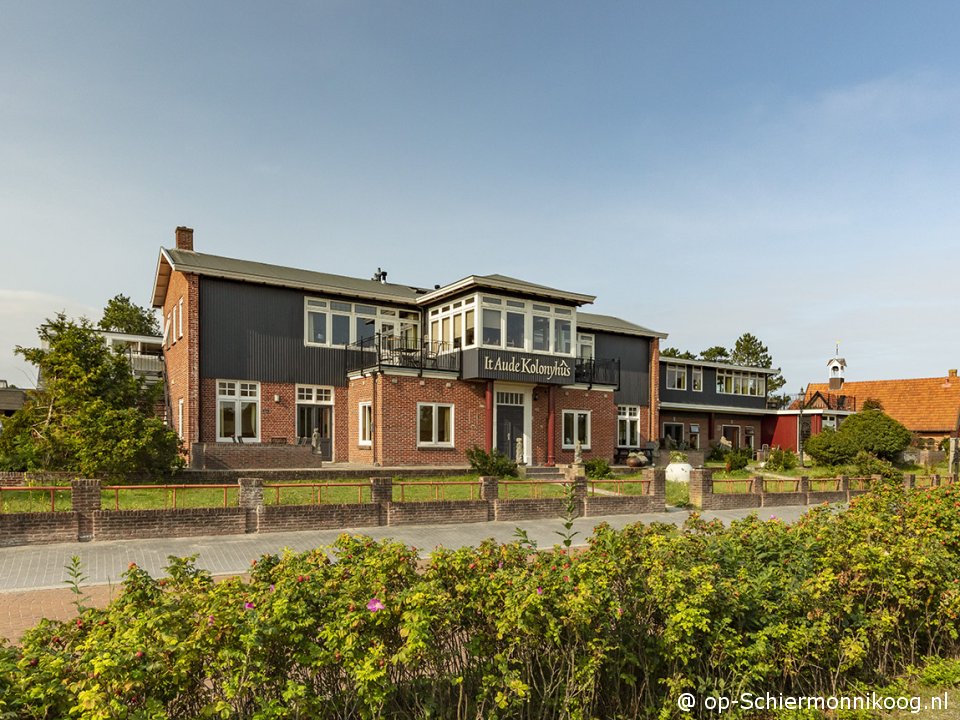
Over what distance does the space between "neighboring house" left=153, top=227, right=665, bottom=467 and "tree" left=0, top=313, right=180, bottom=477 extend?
3066mm

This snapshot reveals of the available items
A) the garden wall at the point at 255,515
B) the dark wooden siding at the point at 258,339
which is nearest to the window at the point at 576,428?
the dark wooden siding at the point at 258,339

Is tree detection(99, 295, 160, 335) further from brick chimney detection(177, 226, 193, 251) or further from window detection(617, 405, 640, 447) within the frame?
window detection(617, 405, 640, 447)

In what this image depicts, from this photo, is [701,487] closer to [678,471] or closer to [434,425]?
[678,471]

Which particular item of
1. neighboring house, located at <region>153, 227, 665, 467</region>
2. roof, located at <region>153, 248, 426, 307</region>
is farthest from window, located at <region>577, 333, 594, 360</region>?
roof, located at <region>153, 248, 426, 307</region>

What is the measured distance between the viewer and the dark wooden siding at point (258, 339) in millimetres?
23141

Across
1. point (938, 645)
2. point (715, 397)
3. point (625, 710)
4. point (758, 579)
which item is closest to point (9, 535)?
point (625, 710)

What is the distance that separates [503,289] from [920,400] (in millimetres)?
41170

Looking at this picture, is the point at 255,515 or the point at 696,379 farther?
the point at 696,379

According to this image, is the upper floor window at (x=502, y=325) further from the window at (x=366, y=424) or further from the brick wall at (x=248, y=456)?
the brick wall at (x=248, y=456)

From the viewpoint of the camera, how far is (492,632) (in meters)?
4.32

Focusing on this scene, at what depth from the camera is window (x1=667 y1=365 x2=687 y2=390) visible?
38.4 metres

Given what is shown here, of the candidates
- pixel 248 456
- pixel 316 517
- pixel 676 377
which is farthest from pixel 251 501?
pixel 676 377

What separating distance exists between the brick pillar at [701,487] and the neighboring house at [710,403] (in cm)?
1678

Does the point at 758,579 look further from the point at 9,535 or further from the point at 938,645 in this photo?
the point at 9,535
